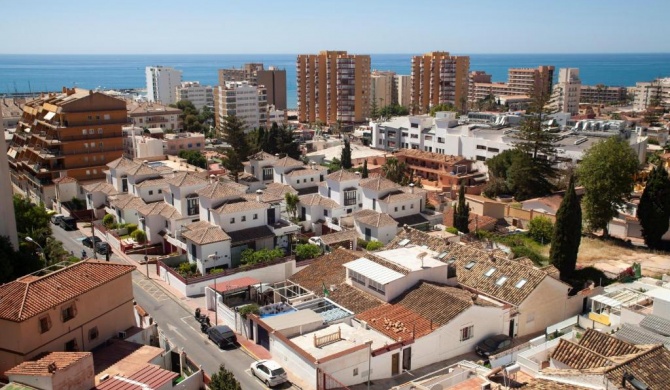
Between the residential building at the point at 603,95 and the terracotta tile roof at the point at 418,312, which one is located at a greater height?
the residential building at the point at 603,95

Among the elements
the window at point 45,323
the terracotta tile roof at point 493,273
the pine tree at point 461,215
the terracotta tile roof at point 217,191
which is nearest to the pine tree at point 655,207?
the pine tree at point 461,215

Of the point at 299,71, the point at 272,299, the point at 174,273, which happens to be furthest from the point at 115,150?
the point at 299,71

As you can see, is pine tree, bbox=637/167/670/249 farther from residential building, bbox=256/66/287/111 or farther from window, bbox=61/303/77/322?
residential building, bbox=256/66/287/111

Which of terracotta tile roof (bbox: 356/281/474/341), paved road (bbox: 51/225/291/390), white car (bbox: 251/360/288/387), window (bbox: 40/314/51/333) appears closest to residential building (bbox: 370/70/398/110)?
paved road (bbox: 51/225/291/390)

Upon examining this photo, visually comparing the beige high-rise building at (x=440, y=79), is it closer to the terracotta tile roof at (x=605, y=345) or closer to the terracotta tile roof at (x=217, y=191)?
the terracotta tile roof at (x=217, y=191)

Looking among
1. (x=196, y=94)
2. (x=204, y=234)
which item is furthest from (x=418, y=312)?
(x=196, y=94)

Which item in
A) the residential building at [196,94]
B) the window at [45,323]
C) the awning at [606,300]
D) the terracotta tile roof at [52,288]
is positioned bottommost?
the awning at [606,300]

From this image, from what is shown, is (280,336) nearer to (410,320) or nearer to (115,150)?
(410,320)
